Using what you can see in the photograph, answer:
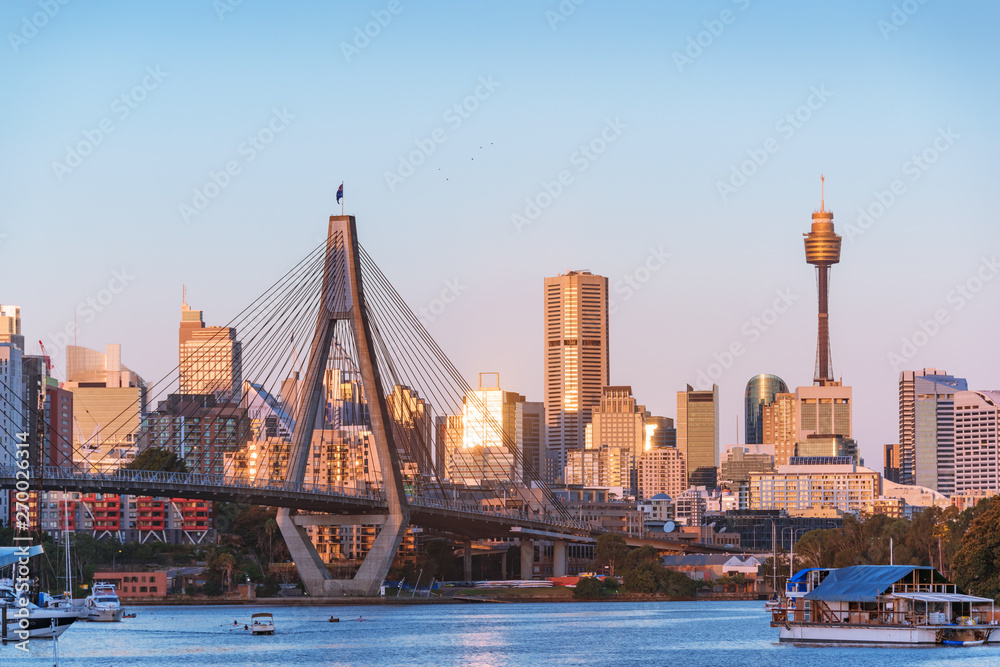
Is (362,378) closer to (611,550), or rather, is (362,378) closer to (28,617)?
(28,617)

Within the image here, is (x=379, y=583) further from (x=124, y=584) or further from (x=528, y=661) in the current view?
(x=528, y=661)

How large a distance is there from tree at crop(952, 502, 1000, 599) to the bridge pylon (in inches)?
1399

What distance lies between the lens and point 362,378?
106125mm

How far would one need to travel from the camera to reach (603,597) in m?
145

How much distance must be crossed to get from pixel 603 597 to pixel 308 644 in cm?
6579

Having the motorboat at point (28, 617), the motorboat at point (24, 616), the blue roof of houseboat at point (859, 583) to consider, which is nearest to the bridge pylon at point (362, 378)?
the motorboat at point (24, 616)

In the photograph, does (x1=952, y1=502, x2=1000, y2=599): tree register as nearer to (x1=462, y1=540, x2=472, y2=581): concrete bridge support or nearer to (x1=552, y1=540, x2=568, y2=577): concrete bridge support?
(x1=552, y1=540, x2=568, y2=577): concrete bridge support

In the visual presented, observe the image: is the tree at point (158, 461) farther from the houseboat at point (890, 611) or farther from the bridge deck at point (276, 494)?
the houseboat at point (890, 611)

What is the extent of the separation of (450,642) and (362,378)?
2546 centimetres

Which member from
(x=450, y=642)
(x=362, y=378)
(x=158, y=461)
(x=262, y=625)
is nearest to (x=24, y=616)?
(x=262, y=625)

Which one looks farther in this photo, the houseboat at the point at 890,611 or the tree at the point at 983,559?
the tree at the point at 983,559

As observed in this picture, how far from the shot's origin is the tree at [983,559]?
271ft

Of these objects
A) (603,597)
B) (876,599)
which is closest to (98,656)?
(876,599)

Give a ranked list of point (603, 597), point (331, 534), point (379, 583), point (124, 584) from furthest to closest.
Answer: point (331, 534) → point (603, 597) → point (124, 584) → point (379, 583)
